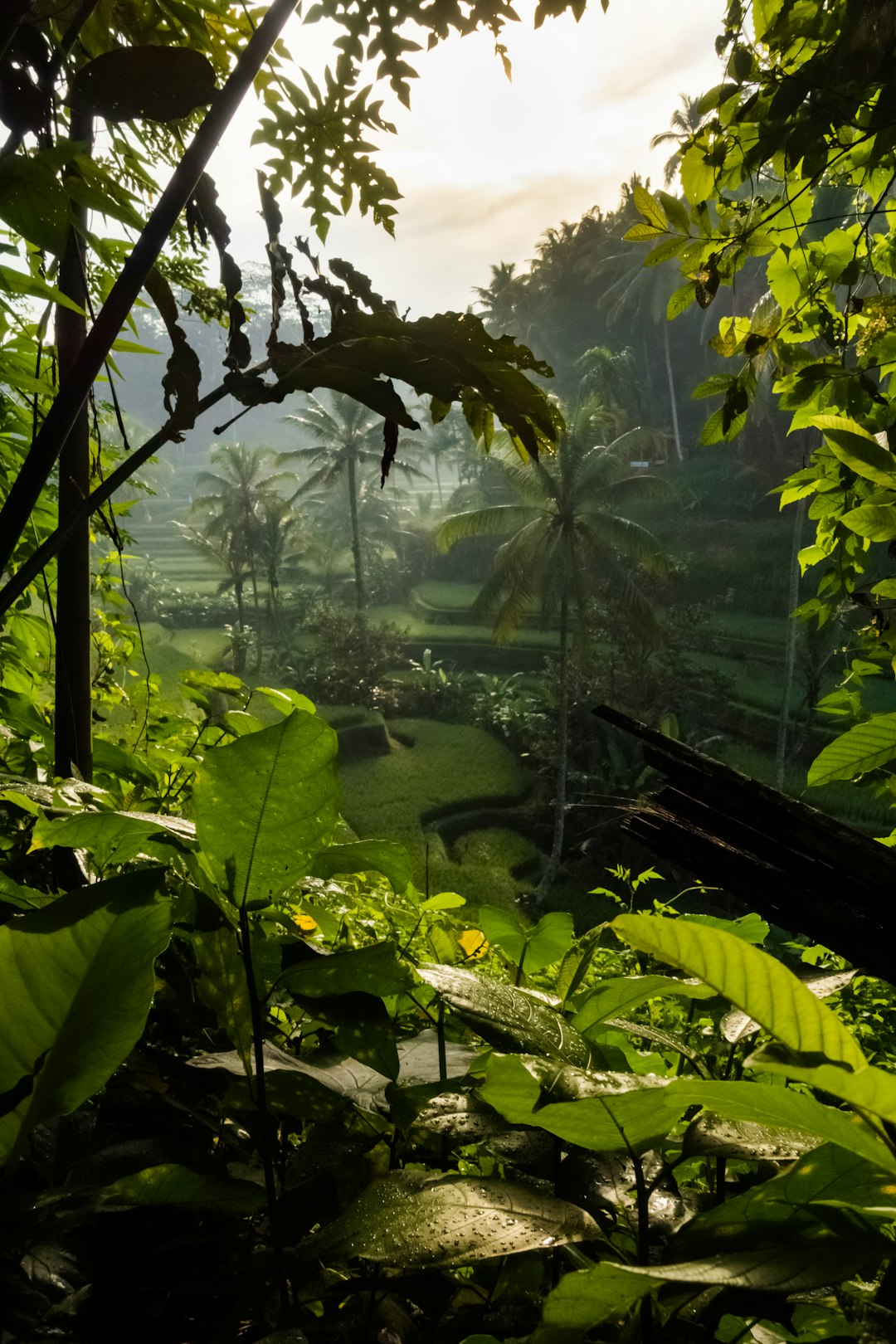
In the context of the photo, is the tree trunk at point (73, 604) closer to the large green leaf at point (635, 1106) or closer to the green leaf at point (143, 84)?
the green leaf at point (143, 84)

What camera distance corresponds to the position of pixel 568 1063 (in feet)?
0.59

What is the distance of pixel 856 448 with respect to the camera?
0.32 meters

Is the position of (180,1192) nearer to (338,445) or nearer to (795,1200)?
(795,1200)

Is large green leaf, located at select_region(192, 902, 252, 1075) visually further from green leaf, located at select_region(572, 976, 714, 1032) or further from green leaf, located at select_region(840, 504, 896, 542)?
green leaf, located at select_region(840, 504, 896, 542)

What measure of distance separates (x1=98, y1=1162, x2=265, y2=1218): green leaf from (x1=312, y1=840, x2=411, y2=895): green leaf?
0.26 ft

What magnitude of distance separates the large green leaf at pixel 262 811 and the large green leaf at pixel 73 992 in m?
0.02

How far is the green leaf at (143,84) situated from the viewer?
0.94 feet

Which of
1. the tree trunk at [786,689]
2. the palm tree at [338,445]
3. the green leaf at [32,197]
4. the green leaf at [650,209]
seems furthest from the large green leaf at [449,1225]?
the palm tree at [338,445]

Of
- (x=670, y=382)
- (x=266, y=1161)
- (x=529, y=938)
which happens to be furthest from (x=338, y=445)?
(x=266, y=1161)

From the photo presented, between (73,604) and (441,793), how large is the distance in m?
6.44

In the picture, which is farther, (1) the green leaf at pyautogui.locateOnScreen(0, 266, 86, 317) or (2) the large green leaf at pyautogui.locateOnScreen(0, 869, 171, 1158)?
(1) the green leaf at pyautogui.locateOnScreen(0, 266, 86, 317)

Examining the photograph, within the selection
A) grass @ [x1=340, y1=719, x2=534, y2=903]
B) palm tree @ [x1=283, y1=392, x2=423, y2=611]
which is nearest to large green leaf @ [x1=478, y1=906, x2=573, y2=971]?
grass @ [x1=340, y1=719, x2=534, y2=903]

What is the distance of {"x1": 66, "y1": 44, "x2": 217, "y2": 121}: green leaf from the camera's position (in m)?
0.29

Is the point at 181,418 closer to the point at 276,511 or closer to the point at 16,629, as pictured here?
the point at 16,629
